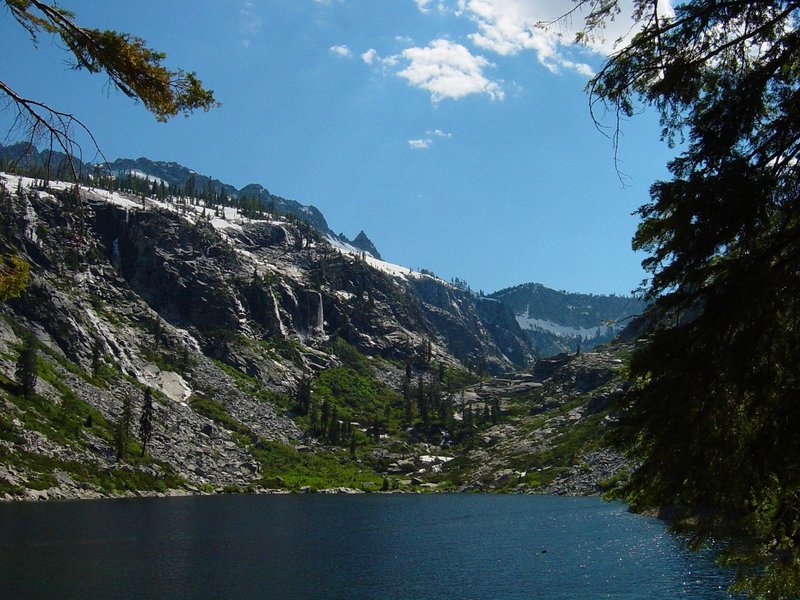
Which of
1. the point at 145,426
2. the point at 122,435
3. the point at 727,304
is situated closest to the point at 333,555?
the point at 727,304

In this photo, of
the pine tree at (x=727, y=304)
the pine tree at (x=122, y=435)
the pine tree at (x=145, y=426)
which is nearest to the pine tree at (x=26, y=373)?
the pine tree at (x=122, y=435)

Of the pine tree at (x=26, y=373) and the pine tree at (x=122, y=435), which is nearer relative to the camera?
the pine tree at (x=26, y=373)

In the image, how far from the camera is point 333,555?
6506 centimetres

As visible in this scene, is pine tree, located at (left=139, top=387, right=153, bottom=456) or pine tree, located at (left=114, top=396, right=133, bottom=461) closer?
pine tree, located at (left=114, top=396, right=133, bottom=461)

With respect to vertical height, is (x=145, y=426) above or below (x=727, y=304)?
below

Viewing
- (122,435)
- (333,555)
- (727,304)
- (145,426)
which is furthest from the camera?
(145,426)

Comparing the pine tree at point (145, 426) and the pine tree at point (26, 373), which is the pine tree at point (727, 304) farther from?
the pine tree at point (145, 426)

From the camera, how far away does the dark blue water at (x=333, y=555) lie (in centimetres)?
4878

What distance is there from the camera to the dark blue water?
160ft

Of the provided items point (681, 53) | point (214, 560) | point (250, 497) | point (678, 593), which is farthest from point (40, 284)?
point (681, 53)

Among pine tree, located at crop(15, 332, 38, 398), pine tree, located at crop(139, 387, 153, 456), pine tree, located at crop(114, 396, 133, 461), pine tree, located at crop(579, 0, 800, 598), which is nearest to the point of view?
pine tree, located at crop(579, 0, 800, 598)

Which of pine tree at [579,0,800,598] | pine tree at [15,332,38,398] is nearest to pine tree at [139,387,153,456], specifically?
pine tree at [15,332,38,398]

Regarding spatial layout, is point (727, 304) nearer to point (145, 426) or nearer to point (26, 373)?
point (26, 373)

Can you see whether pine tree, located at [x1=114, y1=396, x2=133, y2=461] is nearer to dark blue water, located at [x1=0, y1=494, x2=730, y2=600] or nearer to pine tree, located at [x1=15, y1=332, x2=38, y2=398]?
pine tree, located at [x1=15, y1=332, x2=38, y2=398]
